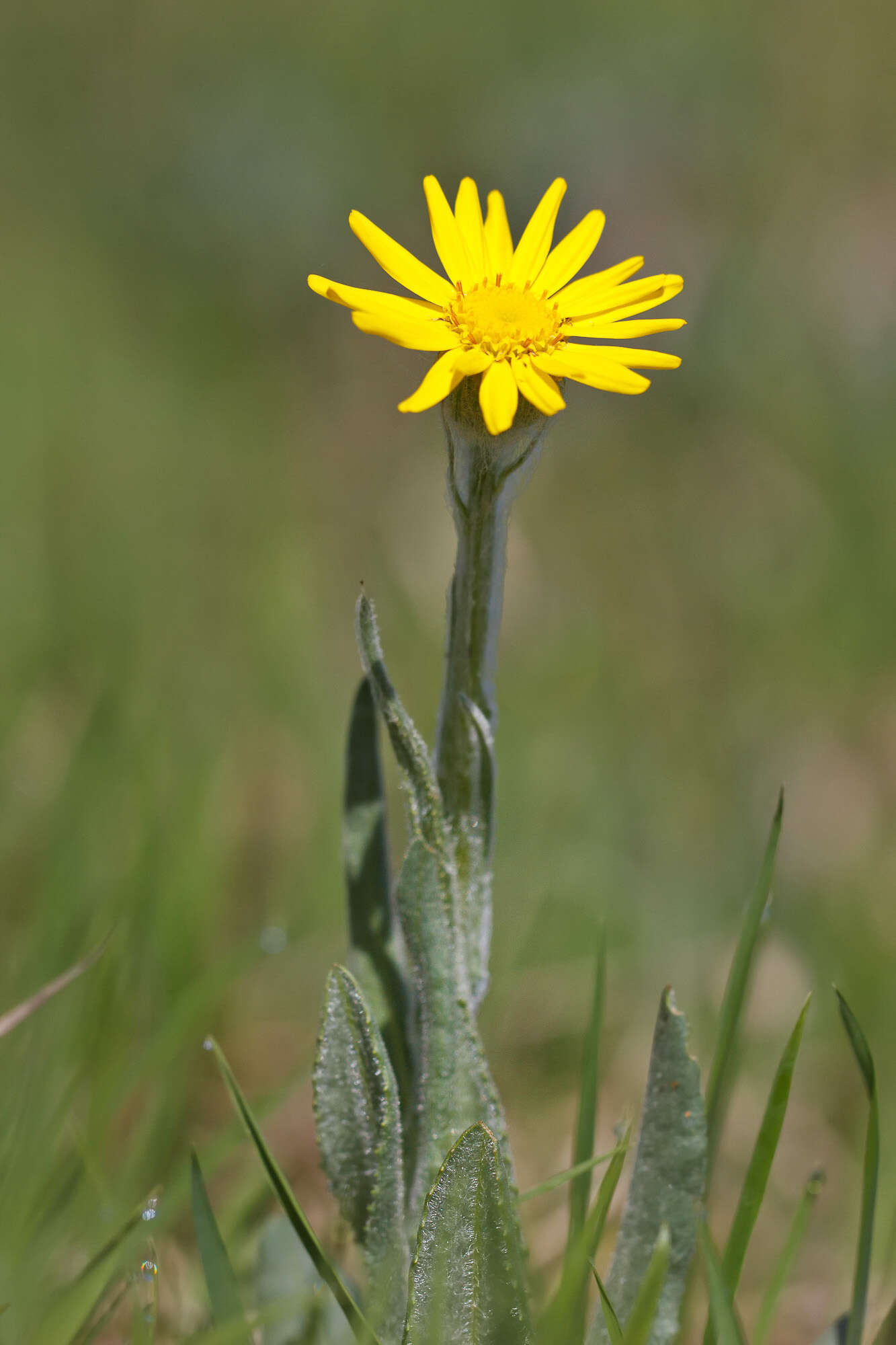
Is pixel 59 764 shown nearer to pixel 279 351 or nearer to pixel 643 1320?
pixel 643 1320

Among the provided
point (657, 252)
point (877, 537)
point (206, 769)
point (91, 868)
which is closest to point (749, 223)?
point (657, 252)

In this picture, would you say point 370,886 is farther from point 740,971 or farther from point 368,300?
point 368,300

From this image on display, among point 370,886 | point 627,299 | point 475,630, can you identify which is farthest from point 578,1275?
point 627,299

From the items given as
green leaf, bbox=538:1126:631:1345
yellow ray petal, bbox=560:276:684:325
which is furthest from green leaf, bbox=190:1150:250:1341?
yellow ray petal, bbox=560:276:684:325

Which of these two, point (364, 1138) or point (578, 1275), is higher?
point (364, 1138)

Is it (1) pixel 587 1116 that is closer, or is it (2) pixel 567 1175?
(2) pixel 567 1175

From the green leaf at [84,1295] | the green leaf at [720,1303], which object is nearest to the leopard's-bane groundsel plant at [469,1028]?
the green leaf at [720,1303]
